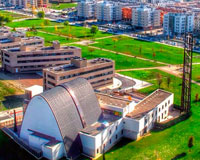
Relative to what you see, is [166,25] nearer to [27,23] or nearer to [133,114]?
[27,23]

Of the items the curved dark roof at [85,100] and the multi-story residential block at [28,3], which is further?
the multi-story residential block at [28,3]

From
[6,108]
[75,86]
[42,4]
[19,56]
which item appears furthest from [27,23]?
[75,86]

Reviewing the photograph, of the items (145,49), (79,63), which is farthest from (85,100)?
(145,49)

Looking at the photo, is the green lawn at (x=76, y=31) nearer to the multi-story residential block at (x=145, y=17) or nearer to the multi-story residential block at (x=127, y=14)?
the multi-story residential block at (x=145, y=17)

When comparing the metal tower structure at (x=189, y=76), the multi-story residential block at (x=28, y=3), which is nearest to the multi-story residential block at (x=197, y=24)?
the metal tower structure at (x=189, y=76)

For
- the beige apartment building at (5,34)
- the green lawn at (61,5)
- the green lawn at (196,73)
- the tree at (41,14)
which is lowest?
the green lawn at (196,73)

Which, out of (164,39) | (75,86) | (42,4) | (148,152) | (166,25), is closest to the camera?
(148,152)

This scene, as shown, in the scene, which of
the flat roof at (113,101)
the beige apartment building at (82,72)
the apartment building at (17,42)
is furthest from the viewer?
the apartment building at (17,42)

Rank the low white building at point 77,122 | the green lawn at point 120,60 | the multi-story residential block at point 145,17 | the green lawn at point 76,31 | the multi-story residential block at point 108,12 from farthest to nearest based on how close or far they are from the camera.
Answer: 1. the multi-story residential block at point 108,12
2. the multi-story residential block at point 145,17
3. the green lawn at point 76,31
4. the green lawn at point 120,60
5. the low white building at point 77,122
